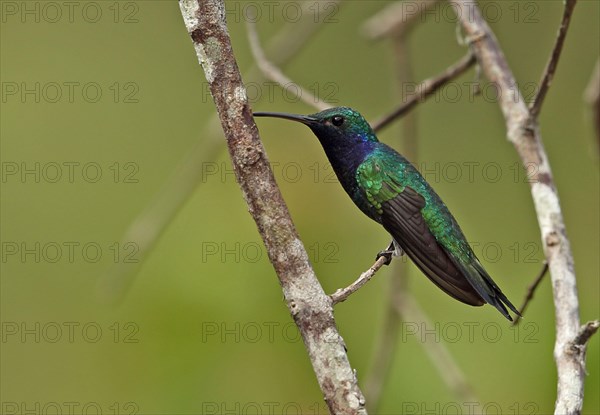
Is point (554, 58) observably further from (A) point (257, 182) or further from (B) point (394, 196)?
(A) point (257, 182)

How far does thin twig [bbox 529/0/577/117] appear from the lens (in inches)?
130

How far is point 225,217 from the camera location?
15.4 ft

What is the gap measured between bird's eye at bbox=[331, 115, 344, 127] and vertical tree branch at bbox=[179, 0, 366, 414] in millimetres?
1049

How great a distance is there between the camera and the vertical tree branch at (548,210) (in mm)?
2803

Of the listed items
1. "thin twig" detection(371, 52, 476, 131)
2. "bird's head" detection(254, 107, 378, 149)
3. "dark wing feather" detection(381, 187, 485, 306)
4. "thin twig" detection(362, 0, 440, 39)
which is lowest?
Answer: "dark wing feather" detection(381, 187, 485, 306)

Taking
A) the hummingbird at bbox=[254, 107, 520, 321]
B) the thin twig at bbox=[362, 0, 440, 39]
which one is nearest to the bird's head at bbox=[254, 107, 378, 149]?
the hummingbird at bbox=[254, 107, 520, 321]

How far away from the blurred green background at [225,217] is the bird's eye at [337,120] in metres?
0.81

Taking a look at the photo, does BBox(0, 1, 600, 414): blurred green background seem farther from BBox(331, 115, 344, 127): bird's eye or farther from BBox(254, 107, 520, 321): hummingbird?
BBox(331, 115, 344, 127): bird's eye

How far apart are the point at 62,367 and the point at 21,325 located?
44 centimetres

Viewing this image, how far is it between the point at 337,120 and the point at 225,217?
1250mm

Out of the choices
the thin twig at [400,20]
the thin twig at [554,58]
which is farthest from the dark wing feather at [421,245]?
the thin twig at [400,20]

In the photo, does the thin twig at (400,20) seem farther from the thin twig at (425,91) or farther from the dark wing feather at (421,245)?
the dark wing feather at (421,245)

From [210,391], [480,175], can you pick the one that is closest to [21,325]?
[210,391]

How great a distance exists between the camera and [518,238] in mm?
5730
